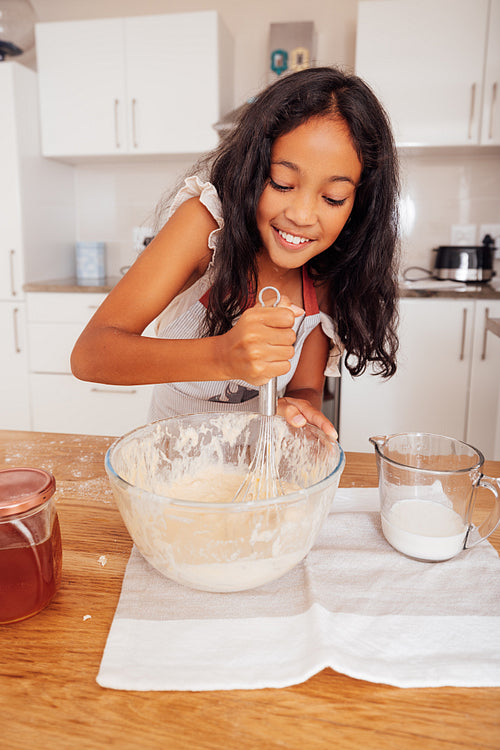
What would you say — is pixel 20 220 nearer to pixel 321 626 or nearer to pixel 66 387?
pixel 66 387

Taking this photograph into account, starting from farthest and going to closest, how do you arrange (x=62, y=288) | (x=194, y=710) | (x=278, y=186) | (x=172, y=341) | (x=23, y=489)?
1. (x=62, y=288)
2. (x=278, y=186)
3. (x=172, y=341)
4. (x=23, y=489)
5. (x=194, y=710)

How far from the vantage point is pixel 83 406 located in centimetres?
246

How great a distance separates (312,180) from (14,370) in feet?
6.84

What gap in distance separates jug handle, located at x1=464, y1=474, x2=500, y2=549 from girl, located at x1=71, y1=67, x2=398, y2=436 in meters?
0.17

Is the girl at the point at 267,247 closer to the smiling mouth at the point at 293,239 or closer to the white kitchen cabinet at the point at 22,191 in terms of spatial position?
the smiling mouth at the point at 293,239

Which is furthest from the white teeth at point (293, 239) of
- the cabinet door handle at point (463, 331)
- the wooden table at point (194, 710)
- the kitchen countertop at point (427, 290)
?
the cabinet door handle at point (463, 331)

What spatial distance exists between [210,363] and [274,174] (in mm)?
325

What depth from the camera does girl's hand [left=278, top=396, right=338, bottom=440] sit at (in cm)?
66

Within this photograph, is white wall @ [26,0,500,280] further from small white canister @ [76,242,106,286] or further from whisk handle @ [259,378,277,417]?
whisk handle @ [259,378,277,417]

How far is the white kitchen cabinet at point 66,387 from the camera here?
236cm

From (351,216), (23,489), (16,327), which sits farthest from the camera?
(16,327)

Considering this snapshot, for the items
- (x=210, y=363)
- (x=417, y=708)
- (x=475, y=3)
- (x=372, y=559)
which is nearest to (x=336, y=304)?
(x=210, y=363)

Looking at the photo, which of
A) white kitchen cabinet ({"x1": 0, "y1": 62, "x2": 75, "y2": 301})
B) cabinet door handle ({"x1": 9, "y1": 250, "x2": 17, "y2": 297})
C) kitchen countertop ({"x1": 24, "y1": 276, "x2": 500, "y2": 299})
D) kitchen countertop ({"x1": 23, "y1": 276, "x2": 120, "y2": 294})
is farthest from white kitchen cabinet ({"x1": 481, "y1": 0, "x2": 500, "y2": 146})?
cabinet door handle ({"x1": 9, "y1": 250, "x2": 17, "y2": 297})

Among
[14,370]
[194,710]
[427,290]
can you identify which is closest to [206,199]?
[194,710]
